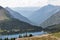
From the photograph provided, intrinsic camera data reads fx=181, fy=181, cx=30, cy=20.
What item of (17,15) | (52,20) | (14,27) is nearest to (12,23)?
(14,27)

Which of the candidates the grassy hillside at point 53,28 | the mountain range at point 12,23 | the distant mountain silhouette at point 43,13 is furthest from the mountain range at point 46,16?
the mountain range at point 12,23

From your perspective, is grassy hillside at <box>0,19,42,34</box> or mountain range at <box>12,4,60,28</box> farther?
mountain range at <box>12,4,60,28</box>

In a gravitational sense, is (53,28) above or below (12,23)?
below

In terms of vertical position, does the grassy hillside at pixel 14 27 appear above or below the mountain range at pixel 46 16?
below

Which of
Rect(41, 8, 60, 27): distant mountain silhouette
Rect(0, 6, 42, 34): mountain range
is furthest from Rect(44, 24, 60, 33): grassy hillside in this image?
Rect(0, 6, 42, 34): mountain range

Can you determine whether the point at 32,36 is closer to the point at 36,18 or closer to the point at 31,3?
the point at 36,18

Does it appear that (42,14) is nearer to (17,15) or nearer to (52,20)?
(52,20)

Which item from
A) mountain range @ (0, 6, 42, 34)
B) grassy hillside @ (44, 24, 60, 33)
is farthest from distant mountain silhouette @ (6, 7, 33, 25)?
grassy hillside @ (44, 24, 60, 33)

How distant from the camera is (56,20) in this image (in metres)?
7.02

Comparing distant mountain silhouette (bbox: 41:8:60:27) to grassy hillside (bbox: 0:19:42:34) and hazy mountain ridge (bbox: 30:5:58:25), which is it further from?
grassy hillside (bbox: 0:19:42:34)

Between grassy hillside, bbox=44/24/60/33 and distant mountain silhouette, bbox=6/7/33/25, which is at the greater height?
distant mountain silhouette, bbox=6/7/33/25

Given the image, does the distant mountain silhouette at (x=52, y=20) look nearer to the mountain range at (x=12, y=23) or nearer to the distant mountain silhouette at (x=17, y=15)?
the mountain range at (x=12, y=23)

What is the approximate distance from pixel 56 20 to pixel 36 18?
78 centimetres

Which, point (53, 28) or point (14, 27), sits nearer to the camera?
point (14, 27)
